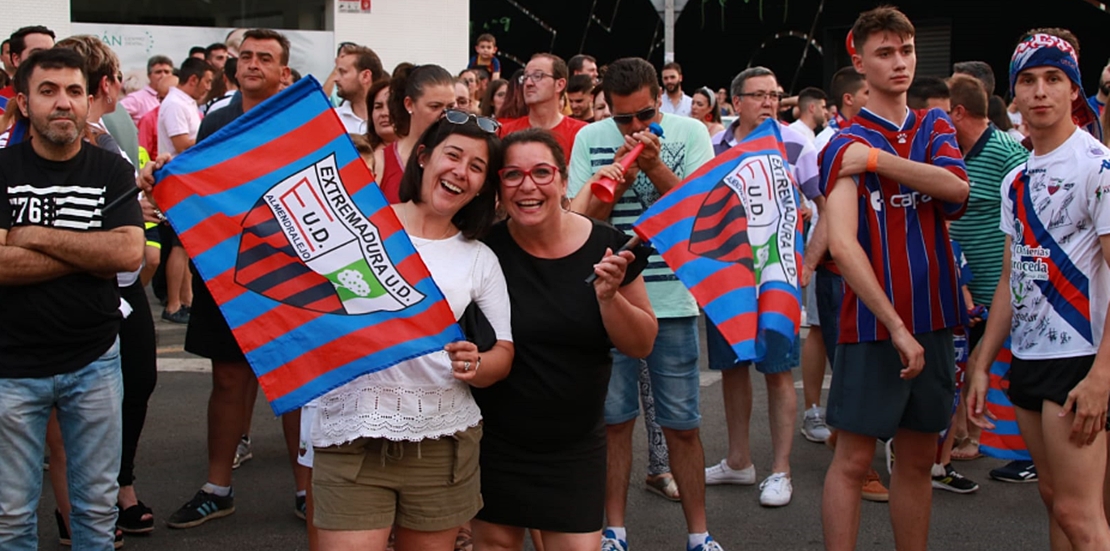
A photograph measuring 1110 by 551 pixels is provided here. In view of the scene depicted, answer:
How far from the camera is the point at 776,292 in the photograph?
4180 millimetres

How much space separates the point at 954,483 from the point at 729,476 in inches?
46.4

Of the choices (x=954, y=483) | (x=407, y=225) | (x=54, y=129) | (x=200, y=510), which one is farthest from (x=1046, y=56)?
(x=200, y=510)

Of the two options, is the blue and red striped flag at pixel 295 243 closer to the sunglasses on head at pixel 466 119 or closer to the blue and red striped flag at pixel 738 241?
the sunglasses on head at pixel 466 119

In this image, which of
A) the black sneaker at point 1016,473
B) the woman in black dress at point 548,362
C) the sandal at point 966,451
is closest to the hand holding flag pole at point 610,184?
the woman in black dress at point 548,362

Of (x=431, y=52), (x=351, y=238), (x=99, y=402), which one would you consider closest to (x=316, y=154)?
(x=351, y=238)

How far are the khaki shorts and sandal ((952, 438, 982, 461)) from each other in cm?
406

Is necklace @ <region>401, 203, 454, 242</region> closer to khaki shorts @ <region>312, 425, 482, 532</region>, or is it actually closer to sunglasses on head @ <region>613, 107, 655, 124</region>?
khaki shorts @ <region>312, 425, 482, 532</region>

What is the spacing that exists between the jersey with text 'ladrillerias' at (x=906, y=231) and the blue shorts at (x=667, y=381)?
3.07 ft

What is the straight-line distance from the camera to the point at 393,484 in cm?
334

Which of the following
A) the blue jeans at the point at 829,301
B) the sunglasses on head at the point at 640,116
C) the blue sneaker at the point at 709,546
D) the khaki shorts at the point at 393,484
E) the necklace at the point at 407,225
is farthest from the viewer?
the blue jeans at the point at 829,301

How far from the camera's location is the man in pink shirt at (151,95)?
1173 centimetres

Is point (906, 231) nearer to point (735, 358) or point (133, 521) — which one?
point (735, 358)

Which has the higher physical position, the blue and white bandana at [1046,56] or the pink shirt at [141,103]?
the blue and white bandana at [1046,56]

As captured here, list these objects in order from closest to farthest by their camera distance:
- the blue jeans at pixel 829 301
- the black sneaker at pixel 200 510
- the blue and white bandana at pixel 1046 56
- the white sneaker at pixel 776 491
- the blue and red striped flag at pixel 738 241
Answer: the blue and white bandana at pixel 1046 56 → the blue and red striped flag at pixel 738 241 → the black sneaker at pixel 200 510 → the white sneaker at pixel 776 491 → the blue jeans at pixel 829 301
